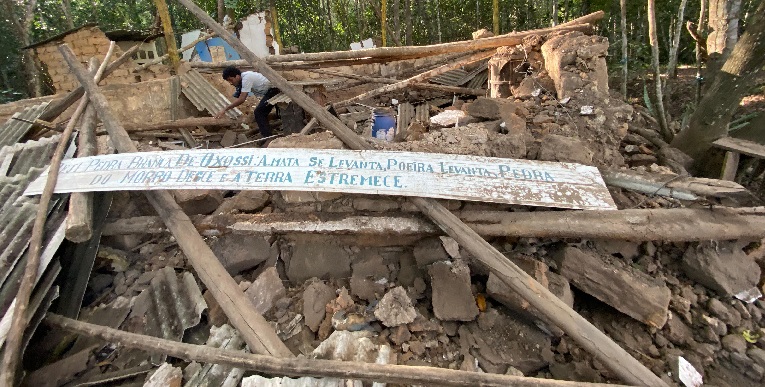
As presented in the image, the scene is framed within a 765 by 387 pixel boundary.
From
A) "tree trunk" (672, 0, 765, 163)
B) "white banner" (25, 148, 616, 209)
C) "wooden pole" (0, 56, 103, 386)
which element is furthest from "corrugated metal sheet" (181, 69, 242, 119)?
"tree trunk" (672, 0, 765, 163)

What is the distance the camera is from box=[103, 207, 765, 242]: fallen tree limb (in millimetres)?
2305

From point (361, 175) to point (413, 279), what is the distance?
840mm

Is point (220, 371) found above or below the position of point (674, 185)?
below

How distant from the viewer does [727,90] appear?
11.9 feet

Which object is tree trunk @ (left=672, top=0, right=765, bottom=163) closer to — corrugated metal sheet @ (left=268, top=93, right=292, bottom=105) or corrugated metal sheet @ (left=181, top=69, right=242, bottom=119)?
corrugated metal sheet @ (left=268, top=93, right=292, bottom=105)

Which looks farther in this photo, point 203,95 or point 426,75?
point 203,95

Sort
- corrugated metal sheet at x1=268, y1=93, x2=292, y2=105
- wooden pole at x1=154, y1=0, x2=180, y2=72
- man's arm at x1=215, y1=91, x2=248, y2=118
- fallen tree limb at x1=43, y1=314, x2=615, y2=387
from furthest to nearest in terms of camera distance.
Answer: wooden pole at x1=154, y1=0, x2=180, y2=72 → man's arm at x1=215, y1=91, x2=248, y2=118 → corrugated metal sheet at x1=268, y1=93, x2=292, y2=105 → fallen tree limb at x1=43, y1=314, x2=615, y2=387

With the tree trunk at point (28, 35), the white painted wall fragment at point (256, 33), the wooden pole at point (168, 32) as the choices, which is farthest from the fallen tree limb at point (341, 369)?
the white painted wall fragment at point (256, 33)

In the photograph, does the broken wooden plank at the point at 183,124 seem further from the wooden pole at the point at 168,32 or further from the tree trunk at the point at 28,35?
the tree trunk at the point at 28,35

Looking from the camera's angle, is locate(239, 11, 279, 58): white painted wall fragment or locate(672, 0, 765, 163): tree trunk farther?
locate(239, 11, 279, 58): white painted wall fragment

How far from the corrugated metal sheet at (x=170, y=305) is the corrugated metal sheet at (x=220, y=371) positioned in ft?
0.77

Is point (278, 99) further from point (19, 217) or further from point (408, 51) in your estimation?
point (19, 217)

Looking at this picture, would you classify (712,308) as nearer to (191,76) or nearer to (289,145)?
(289,145)

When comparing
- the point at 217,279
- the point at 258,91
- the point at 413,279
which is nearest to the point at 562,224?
the point at 413,279
